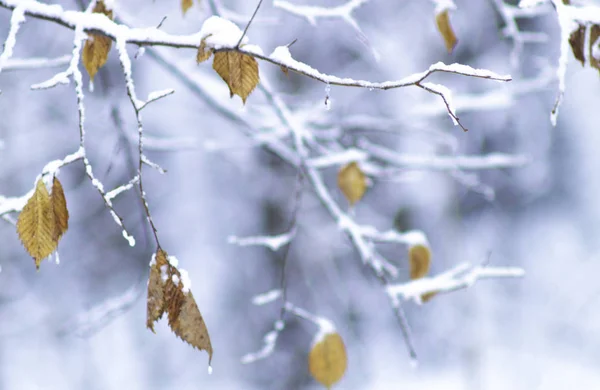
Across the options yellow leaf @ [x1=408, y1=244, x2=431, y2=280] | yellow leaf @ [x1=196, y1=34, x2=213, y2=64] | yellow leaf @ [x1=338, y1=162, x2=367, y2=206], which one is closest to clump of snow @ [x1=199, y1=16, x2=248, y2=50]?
yellow leaf @ [x1=196, y1=34, x2=213, y2=64]

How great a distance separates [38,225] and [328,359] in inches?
33.2

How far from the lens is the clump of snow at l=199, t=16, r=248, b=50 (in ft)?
2.60

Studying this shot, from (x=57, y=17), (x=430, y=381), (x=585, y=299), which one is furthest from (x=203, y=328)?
(x=585, y=299)

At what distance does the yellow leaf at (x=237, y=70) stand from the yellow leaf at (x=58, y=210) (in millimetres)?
307

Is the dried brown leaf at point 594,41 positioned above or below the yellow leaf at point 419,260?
above

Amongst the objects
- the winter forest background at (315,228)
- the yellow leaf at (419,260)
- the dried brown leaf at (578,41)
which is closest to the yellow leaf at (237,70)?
the dried brown leaf at (578,41)

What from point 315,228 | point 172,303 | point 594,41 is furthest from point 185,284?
point 315,228

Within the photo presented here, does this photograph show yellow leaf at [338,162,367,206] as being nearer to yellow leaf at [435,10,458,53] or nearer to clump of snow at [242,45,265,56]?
yellow leaf at [435,10,458,53]

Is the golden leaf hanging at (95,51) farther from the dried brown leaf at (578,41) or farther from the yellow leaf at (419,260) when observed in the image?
the yellow leaf at (419,260)

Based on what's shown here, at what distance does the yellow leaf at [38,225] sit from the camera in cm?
79

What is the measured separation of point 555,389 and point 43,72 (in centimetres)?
602

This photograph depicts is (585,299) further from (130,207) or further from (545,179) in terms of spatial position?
(130,207)

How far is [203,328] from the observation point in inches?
30.0

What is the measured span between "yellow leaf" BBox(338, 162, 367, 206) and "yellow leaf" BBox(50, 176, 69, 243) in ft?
2.86
